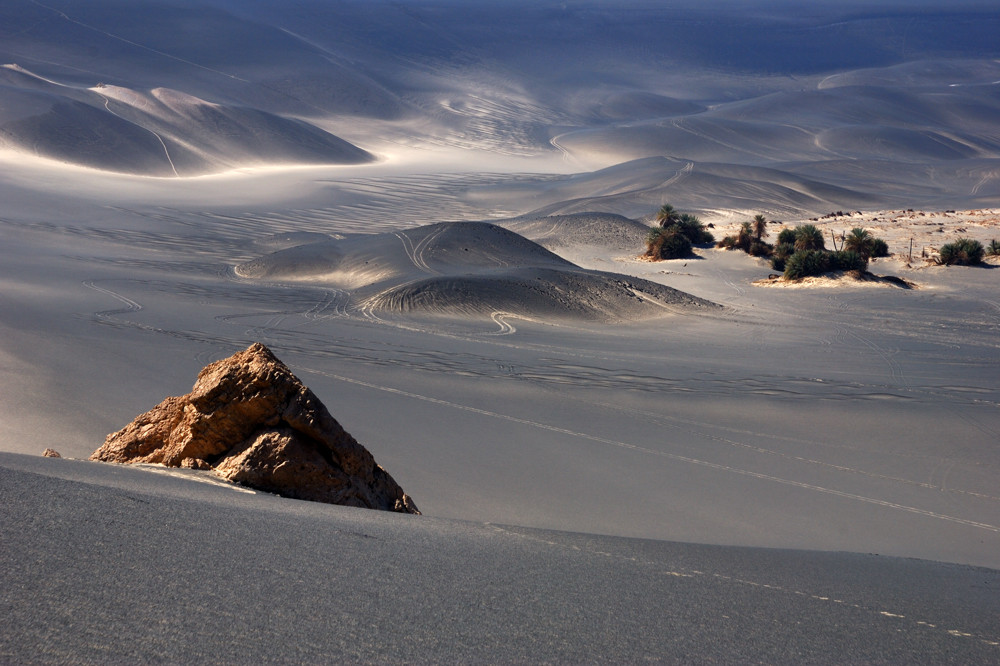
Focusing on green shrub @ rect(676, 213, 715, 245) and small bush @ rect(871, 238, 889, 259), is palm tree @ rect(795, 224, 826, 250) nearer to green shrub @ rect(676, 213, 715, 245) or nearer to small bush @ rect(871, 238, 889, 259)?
small bush @ rect(871, 238, 889, 259)

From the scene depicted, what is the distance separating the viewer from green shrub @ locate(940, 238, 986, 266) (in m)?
23.9

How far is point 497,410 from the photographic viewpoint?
1025 centimetres

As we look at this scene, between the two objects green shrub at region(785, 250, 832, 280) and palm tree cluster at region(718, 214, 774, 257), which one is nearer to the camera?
green shrub at region(785, 250, 832, 280)

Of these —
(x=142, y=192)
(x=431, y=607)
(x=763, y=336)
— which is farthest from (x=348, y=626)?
(x=142, y=192)

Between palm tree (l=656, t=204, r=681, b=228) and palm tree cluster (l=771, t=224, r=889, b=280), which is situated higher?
palm tree (l=656, t=204, r=681, b=228)

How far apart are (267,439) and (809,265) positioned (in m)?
20.8

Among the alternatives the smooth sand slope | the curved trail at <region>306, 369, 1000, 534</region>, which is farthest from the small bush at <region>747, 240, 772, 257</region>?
the smooth sand slope

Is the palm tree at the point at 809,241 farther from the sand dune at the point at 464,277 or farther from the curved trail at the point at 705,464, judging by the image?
the curved trail at the point at 705,464

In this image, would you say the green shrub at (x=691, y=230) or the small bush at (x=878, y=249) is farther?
the green shrub at (x=691, y=230)

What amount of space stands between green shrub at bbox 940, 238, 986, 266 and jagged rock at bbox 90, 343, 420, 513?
22957mm

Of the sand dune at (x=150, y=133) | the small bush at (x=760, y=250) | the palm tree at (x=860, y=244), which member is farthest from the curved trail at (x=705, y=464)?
the sand dune at (x=150, y=133)

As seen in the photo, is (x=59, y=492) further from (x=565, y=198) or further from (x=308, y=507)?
(x=565, y=198)

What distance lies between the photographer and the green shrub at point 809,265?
916 inches

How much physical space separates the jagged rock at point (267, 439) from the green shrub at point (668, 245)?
77.2 feet
